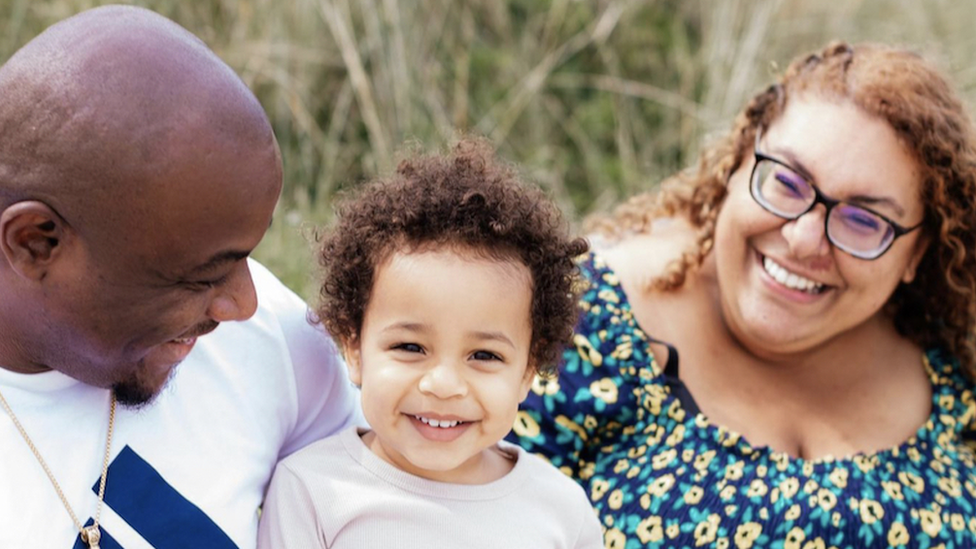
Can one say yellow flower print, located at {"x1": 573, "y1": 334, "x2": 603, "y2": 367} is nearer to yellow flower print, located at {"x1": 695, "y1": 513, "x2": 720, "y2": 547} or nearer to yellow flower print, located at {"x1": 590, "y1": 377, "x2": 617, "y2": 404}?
yellow flower print, located at {"x1": 590, "y1": 377, "x2": 617, "y2": 404}

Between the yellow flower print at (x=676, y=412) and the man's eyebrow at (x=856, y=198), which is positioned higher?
the man's eyebrow at (x=856, y=198)

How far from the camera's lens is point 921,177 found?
9.27 ft

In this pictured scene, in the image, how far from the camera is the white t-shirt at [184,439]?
1669 millimetres

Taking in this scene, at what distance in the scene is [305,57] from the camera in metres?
4.70

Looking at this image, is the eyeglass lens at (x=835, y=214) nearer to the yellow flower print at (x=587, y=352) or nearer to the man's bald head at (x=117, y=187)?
the yellow flower print at (x=587, y=352)

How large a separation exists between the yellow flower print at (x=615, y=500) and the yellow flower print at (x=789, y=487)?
37cm

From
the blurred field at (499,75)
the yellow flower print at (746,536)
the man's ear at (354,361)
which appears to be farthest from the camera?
the blurred field at (499,75)

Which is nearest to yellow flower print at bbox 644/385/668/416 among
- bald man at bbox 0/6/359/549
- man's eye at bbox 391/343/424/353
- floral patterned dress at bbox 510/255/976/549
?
floral patterned dress at bbox 510/255/976/549

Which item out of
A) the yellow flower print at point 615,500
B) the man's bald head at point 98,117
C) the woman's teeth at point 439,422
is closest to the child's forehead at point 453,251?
the woman's teeth at point 439,422

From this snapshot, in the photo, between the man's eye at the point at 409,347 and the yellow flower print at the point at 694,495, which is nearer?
the man's eye at the point at 409,347

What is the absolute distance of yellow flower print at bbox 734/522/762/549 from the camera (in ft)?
8.75

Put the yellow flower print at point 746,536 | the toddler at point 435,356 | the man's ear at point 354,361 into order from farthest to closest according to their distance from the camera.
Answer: the yellow flower print at point 746,536
the man's ear at point 354,361
the toddler at point 435,356

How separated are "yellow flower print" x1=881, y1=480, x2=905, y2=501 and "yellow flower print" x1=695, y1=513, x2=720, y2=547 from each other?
17.6 inches

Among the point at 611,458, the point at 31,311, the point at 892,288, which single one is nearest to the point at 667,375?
the point at 611,458
